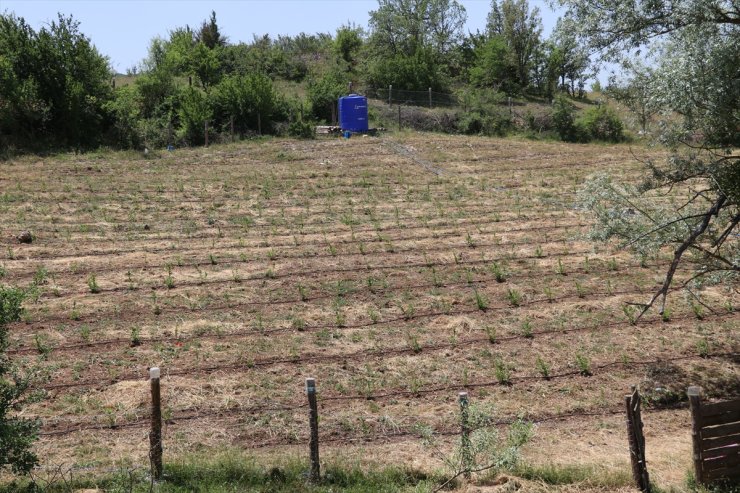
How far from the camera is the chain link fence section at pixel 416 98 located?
34.2m

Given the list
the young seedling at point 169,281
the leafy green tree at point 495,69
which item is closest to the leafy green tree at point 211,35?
the leafy green tree at point 495,69

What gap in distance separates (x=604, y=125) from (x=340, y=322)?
22.6m

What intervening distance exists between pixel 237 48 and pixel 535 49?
1635cm

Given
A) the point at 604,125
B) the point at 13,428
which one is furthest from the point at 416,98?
the point at 13,428

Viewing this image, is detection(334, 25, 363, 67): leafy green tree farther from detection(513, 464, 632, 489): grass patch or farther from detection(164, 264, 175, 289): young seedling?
detection(513, 464, 632, 489): grass patch

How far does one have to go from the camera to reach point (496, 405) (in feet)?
32.3

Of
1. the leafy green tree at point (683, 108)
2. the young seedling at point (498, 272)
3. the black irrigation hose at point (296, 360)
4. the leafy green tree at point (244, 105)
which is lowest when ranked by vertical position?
the black irrigation hose at point (296, 360)

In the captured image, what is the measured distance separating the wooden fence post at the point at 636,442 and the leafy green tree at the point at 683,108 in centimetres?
245

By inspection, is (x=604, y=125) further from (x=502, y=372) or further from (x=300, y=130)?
(x=502, y=372)

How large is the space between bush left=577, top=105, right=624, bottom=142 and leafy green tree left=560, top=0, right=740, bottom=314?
2050 centimetres

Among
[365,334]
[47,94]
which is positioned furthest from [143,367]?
[47,94]

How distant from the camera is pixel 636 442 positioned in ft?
24.8

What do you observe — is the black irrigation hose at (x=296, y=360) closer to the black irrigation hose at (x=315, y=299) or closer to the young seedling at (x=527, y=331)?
the young seedling at (x=527, y=331)

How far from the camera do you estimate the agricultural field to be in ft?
30.1
